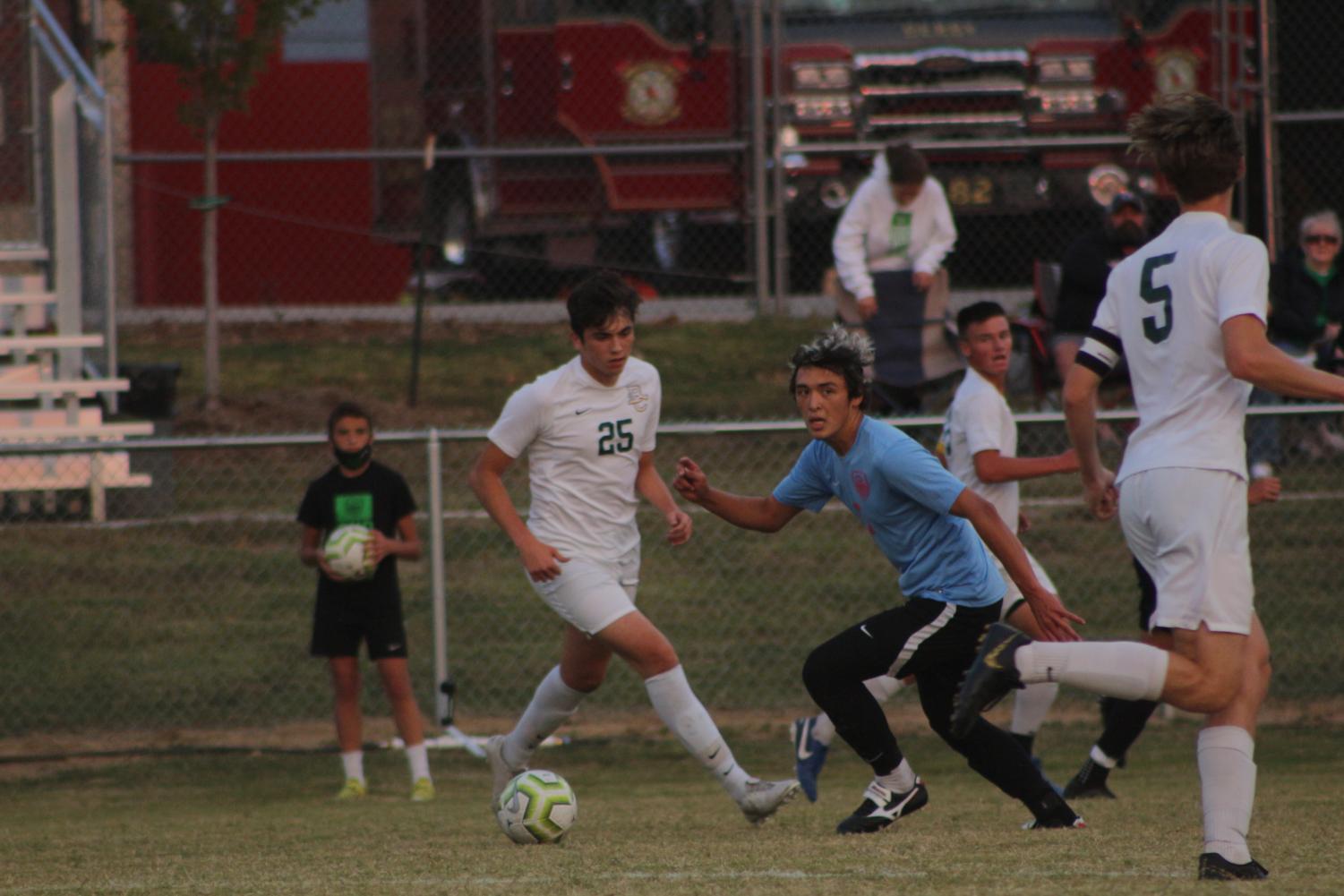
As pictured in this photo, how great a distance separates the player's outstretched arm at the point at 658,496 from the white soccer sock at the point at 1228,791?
2.27m

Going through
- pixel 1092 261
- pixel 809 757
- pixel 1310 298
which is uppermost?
pixel 1092 261

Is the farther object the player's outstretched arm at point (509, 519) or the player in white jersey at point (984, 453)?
the player in white jersey at point (984, 453)

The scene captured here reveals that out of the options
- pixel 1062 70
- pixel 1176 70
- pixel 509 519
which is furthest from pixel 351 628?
pixel 1176 70

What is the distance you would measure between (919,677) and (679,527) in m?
1.03

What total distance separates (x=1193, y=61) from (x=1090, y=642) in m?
12.0

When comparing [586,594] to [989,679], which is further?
[586,594]

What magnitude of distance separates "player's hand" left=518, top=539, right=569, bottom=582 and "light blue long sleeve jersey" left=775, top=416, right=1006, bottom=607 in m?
1.05

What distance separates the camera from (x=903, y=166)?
11578 millimetres

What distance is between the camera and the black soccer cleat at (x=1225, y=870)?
470cm

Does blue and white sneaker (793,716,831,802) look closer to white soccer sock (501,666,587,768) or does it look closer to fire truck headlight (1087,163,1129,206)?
white soccer sock (501,666,587,768)

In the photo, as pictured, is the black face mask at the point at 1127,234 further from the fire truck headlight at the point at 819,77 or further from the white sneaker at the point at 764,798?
the white sneaker at the point at 764,798

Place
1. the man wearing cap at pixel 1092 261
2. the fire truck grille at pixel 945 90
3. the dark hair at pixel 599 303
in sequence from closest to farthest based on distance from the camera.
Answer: the dark hair at pixel 599 303, the man wearing cap at pixel 1092 261, the fire truck grille at pixel 945 90

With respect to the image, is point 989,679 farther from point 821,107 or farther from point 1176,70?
point 1176,70

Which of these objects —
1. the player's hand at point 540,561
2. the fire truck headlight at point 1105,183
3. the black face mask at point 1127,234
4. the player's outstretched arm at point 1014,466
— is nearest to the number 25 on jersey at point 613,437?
the player's hand at point 540,561
